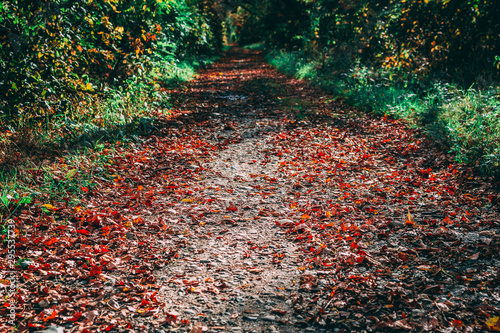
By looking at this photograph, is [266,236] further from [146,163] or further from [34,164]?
[34,164]

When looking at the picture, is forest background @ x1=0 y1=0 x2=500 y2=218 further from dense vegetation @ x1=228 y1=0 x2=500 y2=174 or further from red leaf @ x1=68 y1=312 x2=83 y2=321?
red leaf @ x1=68 y1=312 x2=83 y2=321

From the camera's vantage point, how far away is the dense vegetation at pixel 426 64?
5.95 meters

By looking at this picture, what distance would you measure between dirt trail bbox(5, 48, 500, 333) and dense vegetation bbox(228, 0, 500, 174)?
64 cm

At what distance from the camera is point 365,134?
23.5ft

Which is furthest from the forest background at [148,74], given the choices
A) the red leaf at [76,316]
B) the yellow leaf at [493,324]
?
the yellow leaf at [493,324]

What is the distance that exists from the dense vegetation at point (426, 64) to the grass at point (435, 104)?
0.01 metres

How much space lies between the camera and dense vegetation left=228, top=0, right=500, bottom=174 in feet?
19.5

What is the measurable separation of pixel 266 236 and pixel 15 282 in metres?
2.35

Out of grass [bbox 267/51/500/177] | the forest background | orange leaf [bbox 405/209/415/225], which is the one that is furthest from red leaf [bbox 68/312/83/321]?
grass [bbox 267/51/500/177]

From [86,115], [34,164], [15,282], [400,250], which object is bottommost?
[400,250]

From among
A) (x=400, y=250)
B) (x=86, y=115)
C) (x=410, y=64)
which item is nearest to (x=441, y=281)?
(x=400, y=250)

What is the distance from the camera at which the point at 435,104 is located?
7328 millimetres

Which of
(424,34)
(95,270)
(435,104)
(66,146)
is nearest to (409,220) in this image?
(95,270)

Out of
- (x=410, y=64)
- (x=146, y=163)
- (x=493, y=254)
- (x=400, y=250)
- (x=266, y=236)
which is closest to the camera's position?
(x=493, y=254)
